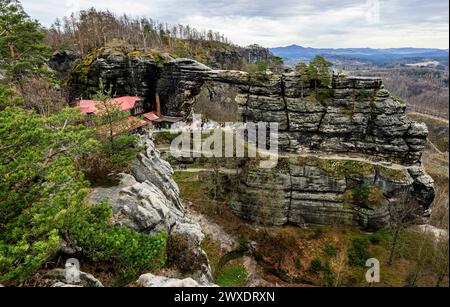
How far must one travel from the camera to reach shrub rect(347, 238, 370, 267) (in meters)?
28.5

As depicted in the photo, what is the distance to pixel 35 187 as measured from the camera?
8.85m

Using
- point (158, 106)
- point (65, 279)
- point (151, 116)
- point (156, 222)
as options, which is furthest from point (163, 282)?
point (158, 106)

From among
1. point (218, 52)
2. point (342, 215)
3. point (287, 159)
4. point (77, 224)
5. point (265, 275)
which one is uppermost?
point (218, 52)

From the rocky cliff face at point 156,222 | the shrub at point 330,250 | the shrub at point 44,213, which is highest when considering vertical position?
the shrub at point 44,213

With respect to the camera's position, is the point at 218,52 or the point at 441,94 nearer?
the point at 218,52

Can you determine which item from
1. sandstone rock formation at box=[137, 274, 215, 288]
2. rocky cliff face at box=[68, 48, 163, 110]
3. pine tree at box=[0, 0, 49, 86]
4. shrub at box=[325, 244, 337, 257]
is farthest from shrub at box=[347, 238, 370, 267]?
rocky cliff face at box=[68, 48, 163, 110]

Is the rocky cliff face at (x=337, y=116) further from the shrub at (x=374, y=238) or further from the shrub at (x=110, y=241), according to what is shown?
the shrub at (x=110, y=241)

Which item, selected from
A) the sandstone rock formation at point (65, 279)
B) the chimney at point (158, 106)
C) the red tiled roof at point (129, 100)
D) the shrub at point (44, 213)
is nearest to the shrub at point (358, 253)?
the shrub at point (44, 213)

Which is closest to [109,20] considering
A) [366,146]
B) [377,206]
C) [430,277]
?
[366,146]

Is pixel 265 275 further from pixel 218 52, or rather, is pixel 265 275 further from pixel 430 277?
pixel 218 52

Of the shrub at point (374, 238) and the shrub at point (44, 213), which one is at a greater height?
the shrub at point (44, 213)

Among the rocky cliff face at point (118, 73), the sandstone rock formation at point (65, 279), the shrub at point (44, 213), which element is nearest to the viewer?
the shrub at point (44, 213)

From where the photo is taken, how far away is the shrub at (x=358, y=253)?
28484mm

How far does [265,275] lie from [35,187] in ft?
84.2
